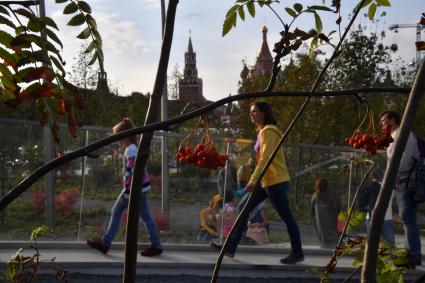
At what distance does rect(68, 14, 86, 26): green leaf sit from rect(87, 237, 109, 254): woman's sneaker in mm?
6063

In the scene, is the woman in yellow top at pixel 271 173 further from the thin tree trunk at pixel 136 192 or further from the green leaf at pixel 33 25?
the thin tree trunk at pixel 136 192

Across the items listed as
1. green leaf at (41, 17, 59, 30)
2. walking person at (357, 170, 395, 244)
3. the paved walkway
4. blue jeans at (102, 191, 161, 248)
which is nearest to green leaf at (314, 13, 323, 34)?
green leaf at (41, 17, 59, 30)

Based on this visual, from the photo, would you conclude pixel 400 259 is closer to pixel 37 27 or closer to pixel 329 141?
pixel 37 27

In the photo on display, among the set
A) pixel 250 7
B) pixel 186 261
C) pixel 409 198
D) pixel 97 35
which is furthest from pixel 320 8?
pixel 186 261

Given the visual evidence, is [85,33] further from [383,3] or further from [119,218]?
[119,218]

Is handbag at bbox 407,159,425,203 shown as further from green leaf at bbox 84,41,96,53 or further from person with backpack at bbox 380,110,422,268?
green leaf at bbox 84,41,96,53

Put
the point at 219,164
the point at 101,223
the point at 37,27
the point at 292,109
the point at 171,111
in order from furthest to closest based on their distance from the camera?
the point at 171,111
the point at 292,109
the point at 101,223
the point at 219,164
the point at 37,27

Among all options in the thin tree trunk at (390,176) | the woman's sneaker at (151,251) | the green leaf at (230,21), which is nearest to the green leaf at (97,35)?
the green leaf at (230,21)

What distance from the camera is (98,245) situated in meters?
7.57

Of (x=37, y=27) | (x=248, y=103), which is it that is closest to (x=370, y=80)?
(x=248, y=103)

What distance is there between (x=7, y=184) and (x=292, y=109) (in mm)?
10369

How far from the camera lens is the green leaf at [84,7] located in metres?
1.61

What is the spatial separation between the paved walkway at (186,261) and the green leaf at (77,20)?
527 centimetres

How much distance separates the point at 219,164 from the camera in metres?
3.13
